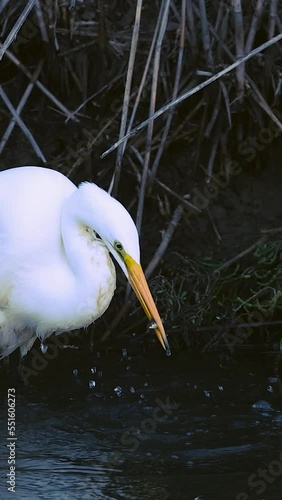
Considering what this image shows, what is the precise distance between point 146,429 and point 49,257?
0.68 m

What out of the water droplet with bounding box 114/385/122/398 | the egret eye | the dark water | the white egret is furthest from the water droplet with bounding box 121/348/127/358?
the egret eye

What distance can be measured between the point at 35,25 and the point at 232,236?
4.22 feet

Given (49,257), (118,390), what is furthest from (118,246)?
(118,390)

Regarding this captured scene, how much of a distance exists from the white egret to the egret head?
0.04 m

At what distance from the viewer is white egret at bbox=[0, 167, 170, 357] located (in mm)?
3107

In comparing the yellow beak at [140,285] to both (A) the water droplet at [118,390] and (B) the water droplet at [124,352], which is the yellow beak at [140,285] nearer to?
(A) the water droplet at [118,390]

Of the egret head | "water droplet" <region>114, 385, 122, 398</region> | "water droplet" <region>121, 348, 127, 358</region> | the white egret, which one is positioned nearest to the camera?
the egret head

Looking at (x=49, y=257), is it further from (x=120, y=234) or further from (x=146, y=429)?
(x=146, y=429)

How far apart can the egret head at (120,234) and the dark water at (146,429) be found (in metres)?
0.43

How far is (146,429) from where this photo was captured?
328cm

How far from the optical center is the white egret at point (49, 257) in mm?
3107

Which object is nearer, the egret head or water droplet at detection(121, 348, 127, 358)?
the egret head

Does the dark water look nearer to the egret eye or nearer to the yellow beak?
the yellow beak

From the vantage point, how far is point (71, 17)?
4.27m
